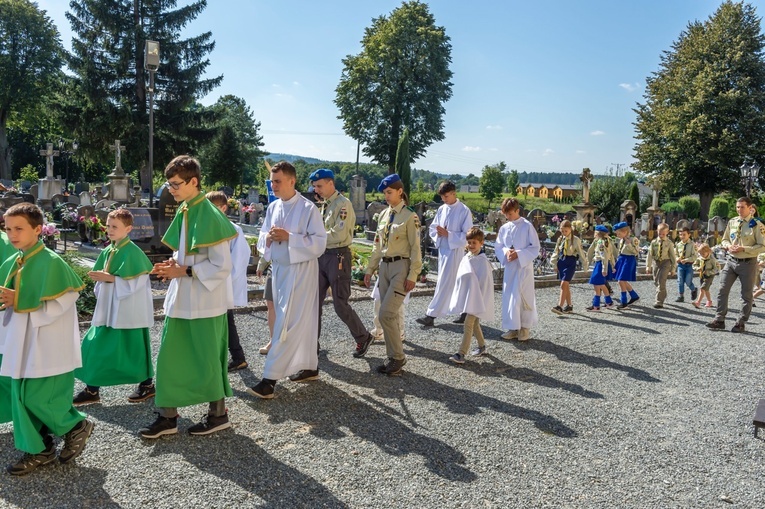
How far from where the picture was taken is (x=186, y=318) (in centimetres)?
402

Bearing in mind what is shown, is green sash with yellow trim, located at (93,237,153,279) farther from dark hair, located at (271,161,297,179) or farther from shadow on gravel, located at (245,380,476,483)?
shadow on gravel, located at (245,380,476,483)

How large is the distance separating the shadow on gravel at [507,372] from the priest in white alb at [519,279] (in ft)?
3.03

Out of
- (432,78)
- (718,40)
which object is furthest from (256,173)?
(718,40)

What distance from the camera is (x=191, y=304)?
159 inches

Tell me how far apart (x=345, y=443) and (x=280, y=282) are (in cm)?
158

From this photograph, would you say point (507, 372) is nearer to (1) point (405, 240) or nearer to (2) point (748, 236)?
(1) point (405, 240)

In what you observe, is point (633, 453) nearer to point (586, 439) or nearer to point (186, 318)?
point (586, 439)

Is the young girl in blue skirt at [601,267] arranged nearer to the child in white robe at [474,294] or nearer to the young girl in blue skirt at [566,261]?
the young girl in blue skirt at [566,261]

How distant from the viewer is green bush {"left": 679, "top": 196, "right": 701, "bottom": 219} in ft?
134

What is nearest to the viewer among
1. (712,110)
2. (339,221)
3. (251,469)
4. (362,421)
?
(251,469)

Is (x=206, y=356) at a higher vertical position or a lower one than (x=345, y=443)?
higher

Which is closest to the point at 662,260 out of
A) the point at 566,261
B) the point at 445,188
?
the point at 566,261

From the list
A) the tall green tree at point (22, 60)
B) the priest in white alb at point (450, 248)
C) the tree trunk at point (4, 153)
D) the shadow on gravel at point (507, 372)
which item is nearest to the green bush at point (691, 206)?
the priest in white alb at point (450, 248)

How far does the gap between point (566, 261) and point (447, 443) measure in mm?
6374
